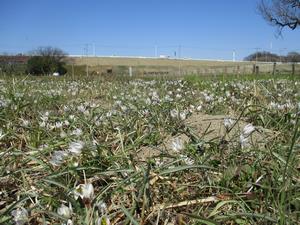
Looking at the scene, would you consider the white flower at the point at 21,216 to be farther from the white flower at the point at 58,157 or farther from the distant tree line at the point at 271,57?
the distant tree line at the point at 271,57

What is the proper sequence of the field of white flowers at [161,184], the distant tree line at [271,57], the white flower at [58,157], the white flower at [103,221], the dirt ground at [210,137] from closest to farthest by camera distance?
the white flower at [103,221], the field of white flowers at [161,184], the white flower at [58,157], the dirt ground at [210,137], the distant tree line at [271,57]

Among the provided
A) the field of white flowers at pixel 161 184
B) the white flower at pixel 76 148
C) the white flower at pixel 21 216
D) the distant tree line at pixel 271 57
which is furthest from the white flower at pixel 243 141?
the distant tree line at pixel 271 57

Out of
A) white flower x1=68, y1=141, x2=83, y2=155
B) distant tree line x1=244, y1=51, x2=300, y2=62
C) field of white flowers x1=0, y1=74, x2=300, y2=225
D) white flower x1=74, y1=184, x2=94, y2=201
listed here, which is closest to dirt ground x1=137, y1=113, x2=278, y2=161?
field of white flowers x1=0, y1=74, x2=300, y2=225

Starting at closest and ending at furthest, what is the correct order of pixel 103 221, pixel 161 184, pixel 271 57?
pixel 103 221
pixel 161 184
pixel 271 57

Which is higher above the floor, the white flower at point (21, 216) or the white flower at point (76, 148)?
the white flower at point (76, 148)

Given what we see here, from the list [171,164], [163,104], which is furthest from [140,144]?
[163,104]

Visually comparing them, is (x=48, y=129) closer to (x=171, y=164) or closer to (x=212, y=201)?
(x=171, y=164)

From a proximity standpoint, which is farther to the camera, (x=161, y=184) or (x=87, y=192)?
(x=161, y=184)

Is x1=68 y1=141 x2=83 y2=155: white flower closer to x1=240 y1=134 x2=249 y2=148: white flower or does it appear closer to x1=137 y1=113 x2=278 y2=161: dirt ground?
x1=137 y1=113 x2=278 y2=161: dirt ground

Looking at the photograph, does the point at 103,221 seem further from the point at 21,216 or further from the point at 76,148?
the point at 76,148

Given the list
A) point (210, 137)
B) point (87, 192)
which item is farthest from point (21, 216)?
point (210, 137)

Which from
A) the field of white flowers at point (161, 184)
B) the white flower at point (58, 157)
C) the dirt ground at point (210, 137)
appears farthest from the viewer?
the dirt ground at point (210, 137)

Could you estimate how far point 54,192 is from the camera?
1333mm

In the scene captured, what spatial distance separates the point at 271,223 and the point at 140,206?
17.2 inches
